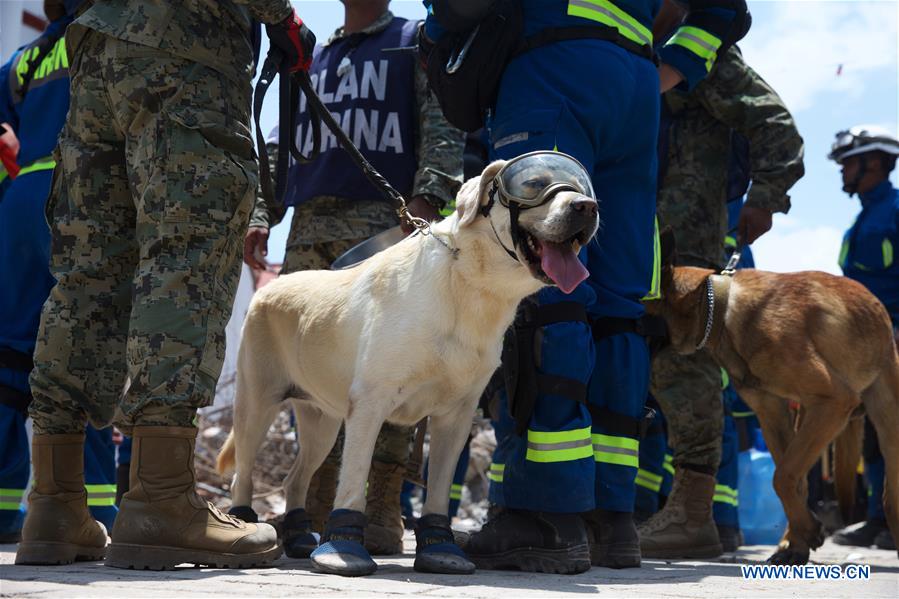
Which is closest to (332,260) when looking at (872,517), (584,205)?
(584,205)

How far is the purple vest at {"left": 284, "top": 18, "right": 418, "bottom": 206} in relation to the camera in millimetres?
4836

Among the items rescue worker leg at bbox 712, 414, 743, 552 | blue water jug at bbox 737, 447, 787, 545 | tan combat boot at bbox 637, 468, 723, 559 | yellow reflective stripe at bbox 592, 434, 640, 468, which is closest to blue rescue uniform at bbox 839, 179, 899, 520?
blue water jug at bbox 737, 447, 787, 545

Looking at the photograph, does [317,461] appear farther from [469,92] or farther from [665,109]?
[665,109]

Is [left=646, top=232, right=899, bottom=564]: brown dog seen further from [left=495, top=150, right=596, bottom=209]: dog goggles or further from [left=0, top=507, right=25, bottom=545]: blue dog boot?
[left=0, top=507, right=25, bottom=545]: blue dog boot

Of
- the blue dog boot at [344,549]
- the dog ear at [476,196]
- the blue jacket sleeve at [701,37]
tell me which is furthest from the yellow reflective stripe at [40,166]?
the blue jacket sleeve at [701,37]

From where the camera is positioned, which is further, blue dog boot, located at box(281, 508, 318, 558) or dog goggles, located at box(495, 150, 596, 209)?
blue dog boot, located at box(281, 508, 318, 558)

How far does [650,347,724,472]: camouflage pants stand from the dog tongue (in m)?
2.18

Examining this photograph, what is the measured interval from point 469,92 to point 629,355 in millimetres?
1157

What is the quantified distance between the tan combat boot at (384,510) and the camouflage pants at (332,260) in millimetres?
57

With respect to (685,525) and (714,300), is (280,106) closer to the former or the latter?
(714,300)

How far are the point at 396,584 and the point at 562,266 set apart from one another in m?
1.07

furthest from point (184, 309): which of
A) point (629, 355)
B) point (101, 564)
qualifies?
point (629, 355)

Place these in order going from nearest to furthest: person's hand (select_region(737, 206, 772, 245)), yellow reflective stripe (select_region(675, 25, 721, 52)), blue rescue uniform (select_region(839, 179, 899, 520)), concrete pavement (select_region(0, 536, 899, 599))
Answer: concrete pavement (select_region(0, 536, 899, 599)) < yellow reflective stripe (select_region(675, 25, 721, 52)) < person's hand (select_region(737, 206, 772, 245)) < blue rescue uniform (select_region(839, 179, 899, 520))

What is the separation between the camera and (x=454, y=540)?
3338 mm
